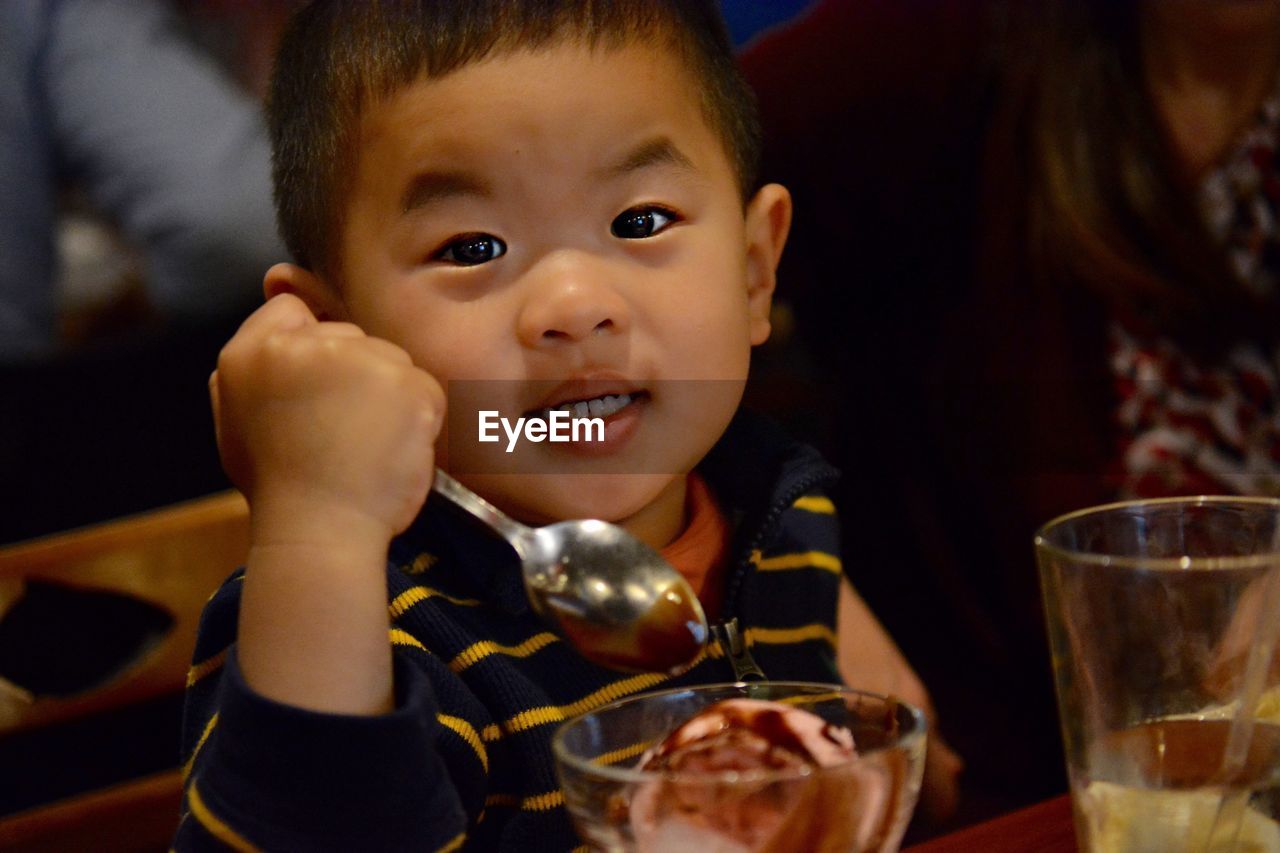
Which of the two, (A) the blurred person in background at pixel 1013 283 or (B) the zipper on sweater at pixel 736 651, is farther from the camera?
(A) the blurred person in background at pixel 1013 283

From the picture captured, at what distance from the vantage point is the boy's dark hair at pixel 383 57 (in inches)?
32.8

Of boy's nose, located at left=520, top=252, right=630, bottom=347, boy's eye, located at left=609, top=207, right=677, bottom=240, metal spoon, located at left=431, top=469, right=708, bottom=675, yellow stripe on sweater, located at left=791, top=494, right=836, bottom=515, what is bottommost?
yellow stripe on sweater, located at left=791, top=494, right=836, bottom=515

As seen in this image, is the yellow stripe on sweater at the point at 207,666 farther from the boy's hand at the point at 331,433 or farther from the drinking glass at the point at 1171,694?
the drinking glass at the point at 1171,694

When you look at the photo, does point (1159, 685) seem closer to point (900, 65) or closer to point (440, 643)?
point (440, 643)

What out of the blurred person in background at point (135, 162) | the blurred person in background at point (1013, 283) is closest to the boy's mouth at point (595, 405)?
the blurred person in background at point (1013, 283)

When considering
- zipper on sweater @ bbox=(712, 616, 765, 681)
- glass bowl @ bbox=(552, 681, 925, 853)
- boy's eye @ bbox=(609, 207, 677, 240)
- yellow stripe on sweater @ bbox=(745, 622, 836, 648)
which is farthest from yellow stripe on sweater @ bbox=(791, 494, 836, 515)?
glass bowl @ bbox=(552, 681, 925, 853)

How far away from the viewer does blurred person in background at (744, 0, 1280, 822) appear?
1579 mm

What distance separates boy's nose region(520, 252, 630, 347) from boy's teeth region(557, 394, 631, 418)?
0.04 m

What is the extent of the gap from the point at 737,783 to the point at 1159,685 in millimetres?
194

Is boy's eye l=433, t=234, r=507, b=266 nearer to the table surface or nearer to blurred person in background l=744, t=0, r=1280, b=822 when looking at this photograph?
the table surface

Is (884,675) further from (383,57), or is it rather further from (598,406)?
(383,57)

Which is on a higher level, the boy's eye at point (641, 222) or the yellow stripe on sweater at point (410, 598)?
the boy's eye at point (641, 222)

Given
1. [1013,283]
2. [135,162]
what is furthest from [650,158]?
[135,162]

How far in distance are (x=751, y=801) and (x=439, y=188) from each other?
17.4 inches
